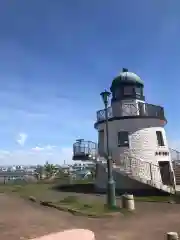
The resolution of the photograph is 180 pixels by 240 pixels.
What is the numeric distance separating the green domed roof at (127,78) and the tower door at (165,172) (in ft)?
26.2

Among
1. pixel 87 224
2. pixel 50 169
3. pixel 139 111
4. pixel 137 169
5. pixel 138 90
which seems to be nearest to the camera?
pixel 87 224

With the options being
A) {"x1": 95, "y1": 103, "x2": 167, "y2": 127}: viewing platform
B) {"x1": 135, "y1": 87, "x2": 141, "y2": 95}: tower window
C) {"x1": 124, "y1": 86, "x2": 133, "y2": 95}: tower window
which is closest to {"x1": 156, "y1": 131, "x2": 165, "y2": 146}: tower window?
{"x1": 95, "y1": 103, "x2": 167, "y2": 127}: viewing platform

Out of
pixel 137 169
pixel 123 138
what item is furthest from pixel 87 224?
pixel 123 138

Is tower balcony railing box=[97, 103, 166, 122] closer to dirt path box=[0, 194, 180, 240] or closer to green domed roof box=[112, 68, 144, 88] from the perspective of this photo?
green domed roof box=[112, 68, 144, 88]

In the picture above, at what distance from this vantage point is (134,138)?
931 inches

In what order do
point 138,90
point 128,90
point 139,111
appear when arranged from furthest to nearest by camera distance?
point 138,90
point 128,90
point 139,111

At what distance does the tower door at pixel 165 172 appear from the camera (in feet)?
81.3

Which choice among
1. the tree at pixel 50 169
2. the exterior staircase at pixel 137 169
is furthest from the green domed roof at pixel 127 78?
the tree at pixel 50 169

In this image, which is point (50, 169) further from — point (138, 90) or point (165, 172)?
point (138, 90)

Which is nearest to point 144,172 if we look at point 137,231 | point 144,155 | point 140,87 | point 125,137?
point 144,155

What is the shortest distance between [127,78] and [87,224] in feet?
57.8

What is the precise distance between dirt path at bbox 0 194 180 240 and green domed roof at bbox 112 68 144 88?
46.9 ft

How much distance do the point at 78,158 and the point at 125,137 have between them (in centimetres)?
484

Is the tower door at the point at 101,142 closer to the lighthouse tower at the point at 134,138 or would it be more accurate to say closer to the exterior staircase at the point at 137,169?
the lighthouse tower at the point at 134,138
